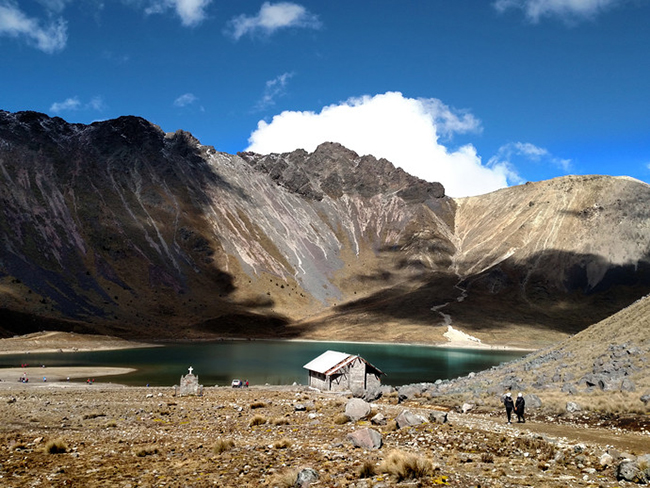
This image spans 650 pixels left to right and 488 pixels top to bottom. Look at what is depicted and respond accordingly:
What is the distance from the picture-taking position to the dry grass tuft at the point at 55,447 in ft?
59.0

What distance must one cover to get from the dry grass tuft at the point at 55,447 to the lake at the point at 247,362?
41545 mm

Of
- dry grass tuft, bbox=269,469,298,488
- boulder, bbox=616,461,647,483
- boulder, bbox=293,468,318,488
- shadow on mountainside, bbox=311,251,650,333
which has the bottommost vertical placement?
dry grass tuft, bbox=269,469,298,488

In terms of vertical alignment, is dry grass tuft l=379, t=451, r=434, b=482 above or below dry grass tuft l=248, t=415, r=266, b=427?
above

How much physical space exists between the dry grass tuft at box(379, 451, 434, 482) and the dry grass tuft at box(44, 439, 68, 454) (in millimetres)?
12175

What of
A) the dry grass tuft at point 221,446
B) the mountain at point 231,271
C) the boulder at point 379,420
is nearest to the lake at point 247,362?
the mountain at point 231,271

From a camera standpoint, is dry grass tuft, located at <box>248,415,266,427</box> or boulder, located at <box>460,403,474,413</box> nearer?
dry grass tuft, located at <box>248,415,266,427</box>

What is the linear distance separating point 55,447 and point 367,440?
443 inches

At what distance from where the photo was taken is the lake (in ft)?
214

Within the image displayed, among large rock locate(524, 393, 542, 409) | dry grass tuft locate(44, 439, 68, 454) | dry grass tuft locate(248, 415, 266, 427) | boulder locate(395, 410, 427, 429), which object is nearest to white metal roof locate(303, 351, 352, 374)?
large rock locate(524, 393, 542, 409)

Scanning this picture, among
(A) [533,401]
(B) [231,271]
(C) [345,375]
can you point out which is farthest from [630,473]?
(B) [231,271]

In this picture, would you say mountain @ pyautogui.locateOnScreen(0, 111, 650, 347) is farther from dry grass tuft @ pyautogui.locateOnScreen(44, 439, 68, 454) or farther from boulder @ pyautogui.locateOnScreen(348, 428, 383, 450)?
boulder @ pyautogui.locateOnScreen(348, 428, 383, 450)

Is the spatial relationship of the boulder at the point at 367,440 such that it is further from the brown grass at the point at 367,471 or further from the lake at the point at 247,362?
the lake at the point at 247,362

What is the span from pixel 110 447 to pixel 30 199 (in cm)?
16799

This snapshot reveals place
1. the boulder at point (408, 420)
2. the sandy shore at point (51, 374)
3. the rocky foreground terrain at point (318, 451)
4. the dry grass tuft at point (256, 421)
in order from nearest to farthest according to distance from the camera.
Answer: the rocky foreground terrain at point (318, 451) < the boulder at point (408, 420) < the dry grass tuft at point (256, 421) < the sandy shore at point (51, 374)
